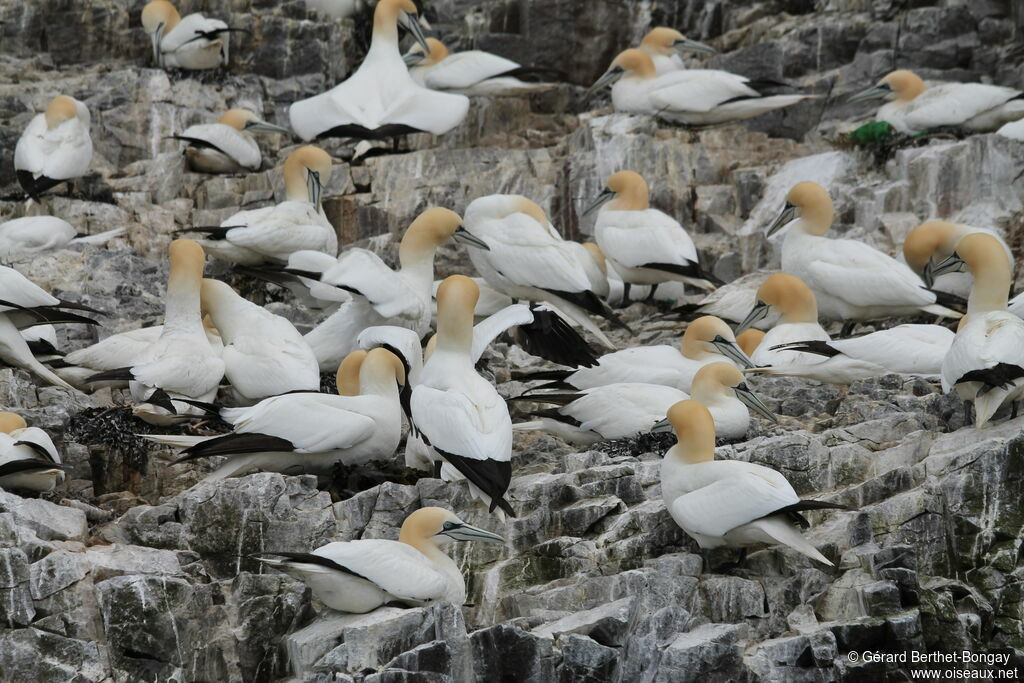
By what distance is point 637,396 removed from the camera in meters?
8.61

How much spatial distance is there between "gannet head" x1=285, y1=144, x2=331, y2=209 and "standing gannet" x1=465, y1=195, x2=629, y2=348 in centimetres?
153

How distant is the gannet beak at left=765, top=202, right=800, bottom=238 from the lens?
1128 centimetres

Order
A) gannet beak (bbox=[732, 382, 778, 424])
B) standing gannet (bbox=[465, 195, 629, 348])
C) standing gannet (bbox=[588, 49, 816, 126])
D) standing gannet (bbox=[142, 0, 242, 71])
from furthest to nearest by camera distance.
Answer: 1. standing gannet (bbox=[142, 0, 242, 71])
2. standing gannet (bbox=[588, 49, 816, 126])
3. standing gannet (bbox=[465, 195, 629, 348])
4. gannet beak (bbox=[732, 382, 778, 424])

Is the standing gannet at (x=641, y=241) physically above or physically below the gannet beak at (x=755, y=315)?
above

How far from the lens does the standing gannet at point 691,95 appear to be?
13.0 m

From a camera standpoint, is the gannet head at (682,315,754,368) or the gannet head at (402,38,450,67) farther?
the gannet head at (402,38,450,67)

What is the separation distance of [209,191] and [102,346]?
3714 mm

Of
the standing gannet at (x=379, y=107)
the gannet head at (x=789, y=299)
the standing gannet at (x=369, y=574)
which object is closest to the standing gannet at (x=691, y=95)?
the standing gannet at (x=379, y=107)

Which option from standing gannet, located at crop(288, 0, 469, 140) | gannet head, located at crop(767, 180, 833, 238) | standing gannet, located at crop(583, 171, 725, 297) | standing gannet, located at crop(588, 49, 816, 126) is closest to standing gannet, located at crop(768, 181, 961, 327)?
gannet head, located at crop(767, 180, 833, 238)

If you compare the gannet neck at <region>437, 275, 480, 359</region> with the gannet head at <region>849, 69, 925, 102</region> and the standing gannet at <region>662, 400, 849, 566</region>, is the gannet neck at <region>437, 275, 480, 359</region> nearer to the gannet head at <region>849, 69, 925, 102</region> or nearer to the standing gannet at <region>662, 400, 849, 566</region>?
the standing gannet at <region>662, 400, 849, 566</region>

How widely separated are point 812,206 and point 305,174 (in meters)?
3.38

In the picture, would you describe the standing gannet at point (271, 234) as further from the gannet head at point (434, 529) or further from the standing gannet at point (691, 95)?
the gannet head at point (434, 529)

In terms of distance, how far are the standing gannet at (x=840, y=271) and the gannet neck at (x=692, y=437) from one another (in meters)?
3.63

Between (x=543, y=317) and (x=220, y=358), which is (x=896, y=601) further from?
(x=220, y=358)
